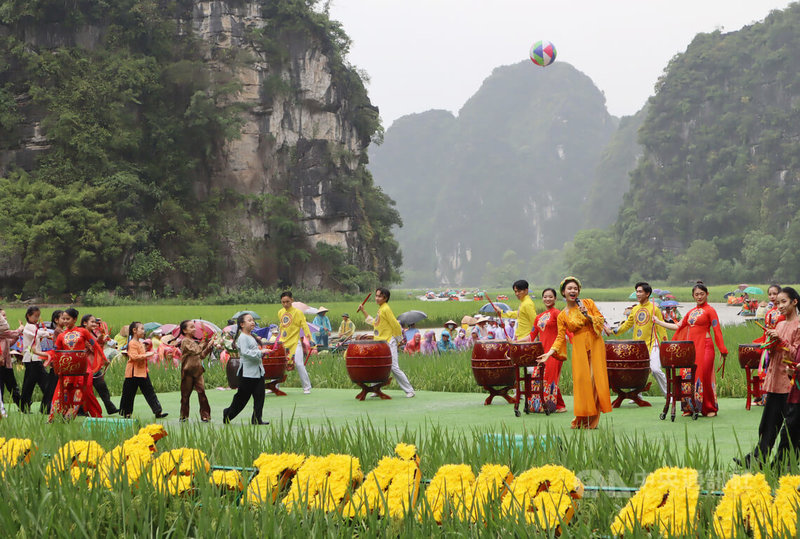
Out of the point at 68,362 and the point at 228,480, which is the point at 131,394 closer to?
the point at 68,362

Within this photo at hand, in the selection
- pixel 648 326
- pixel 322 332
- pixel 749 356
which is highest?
pixel 648 326

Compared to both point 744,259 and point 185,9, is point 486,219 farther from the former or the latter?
point 185,9

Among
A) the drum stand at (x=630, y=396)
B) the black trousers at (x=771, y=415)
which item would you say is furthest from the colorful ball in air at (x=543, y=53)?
the black trousers at (x=771, y=415)

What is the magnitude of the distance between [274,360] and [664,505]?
8257 mm

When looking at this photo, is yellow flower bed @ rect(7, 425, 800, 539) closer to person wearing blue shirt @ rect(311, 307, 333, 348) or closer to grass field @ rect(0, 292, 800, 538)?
grass field @ rect(0, 292, 800, 538)

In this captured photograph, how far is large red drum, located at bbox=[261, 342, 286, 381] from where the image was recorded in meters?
10.9

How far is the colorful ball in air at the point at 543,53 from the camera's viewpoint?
21062mm

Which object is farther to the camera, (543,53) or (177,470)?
(543,53)

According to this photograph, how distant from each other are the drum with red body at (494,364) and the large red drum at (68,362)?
4.28 metres

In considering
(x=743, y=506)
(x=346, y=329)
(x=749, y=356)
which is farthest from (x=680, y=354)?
(x=346, y=329)

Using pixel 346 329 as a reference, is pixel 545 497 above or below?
above

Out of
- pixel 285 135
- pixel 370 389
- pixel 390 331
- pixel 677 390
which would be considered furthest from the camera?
pixel 285 135

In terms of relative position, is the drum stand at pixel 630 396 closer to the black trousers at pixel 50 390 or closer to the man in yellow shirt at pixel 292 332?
the man in yellow shirt at pixel 292 332

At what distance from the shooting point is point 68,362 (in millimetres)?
8219
